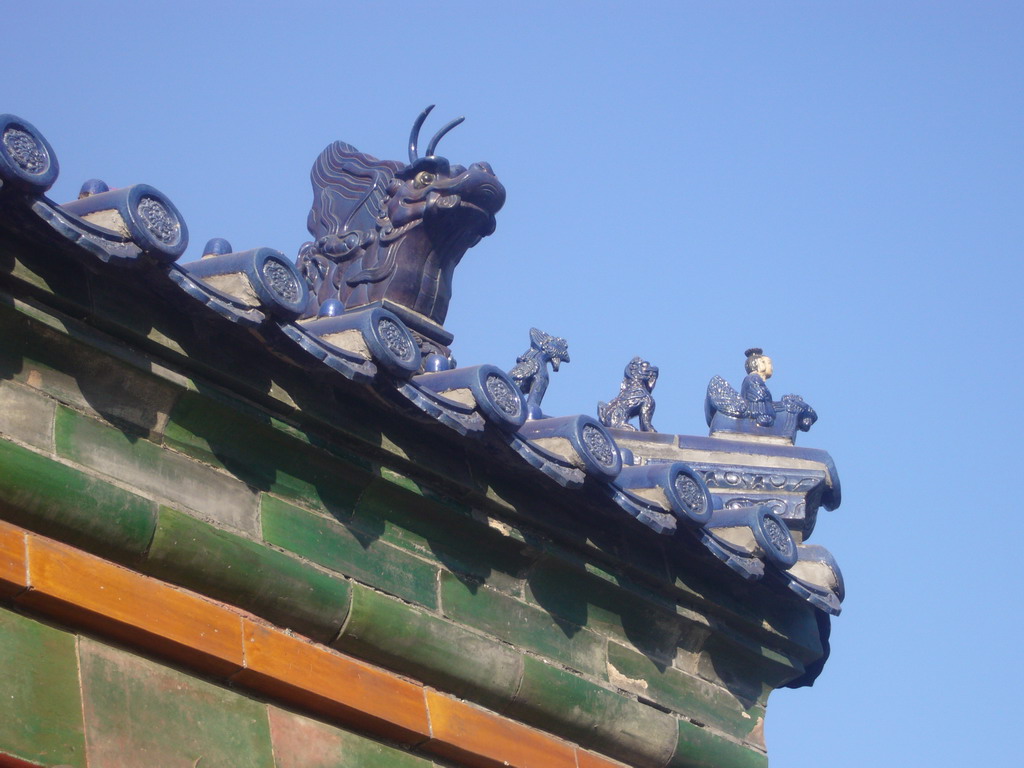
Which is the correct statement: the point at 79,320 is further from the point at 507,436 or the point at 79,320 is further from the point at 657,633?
the point at 657,633

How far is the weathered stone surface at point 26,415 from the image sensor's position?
5.75 meters

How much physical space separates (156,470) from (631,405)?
5.20 meters

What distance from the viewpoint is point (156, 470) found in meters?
6.17

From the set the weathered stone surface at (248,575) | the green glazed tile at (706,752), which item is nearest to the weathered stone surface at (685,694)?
the green glazed tile at (706,752)

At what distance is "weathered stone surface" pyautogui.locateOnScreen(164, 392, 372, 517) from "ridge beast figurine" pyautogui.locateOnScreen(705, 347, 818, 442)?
4.19 metres

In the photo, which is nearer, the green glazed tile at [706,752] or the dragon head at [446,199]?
the green glazed tile at [706,752]

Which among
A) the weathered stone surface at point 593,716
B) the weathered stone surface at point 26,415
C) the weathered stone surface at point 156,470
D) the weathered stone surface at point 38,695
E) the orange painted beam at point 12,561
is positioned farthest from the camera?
the weathered stone surface at point 593,716

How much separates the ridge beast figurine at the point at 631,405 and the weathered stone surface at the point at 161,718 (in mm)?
5014

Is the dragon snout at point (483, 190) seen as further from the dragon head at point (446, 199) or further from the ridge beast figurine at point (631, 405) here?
the ridge beast figurine at point (631, 405)

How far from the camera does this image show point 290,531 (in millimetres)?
6547

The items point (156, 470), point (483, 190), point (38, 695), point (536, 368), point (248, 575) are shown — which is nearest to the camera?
point (38, 695)

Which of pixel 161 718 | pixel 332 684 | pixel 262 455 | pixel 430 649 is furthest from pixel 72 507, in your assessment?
pixel 430 649

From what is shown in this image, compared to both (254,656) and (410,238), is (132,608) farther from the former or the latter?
(410,238)

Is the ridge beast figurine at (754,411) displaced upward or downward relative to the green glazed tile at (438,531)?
upward
